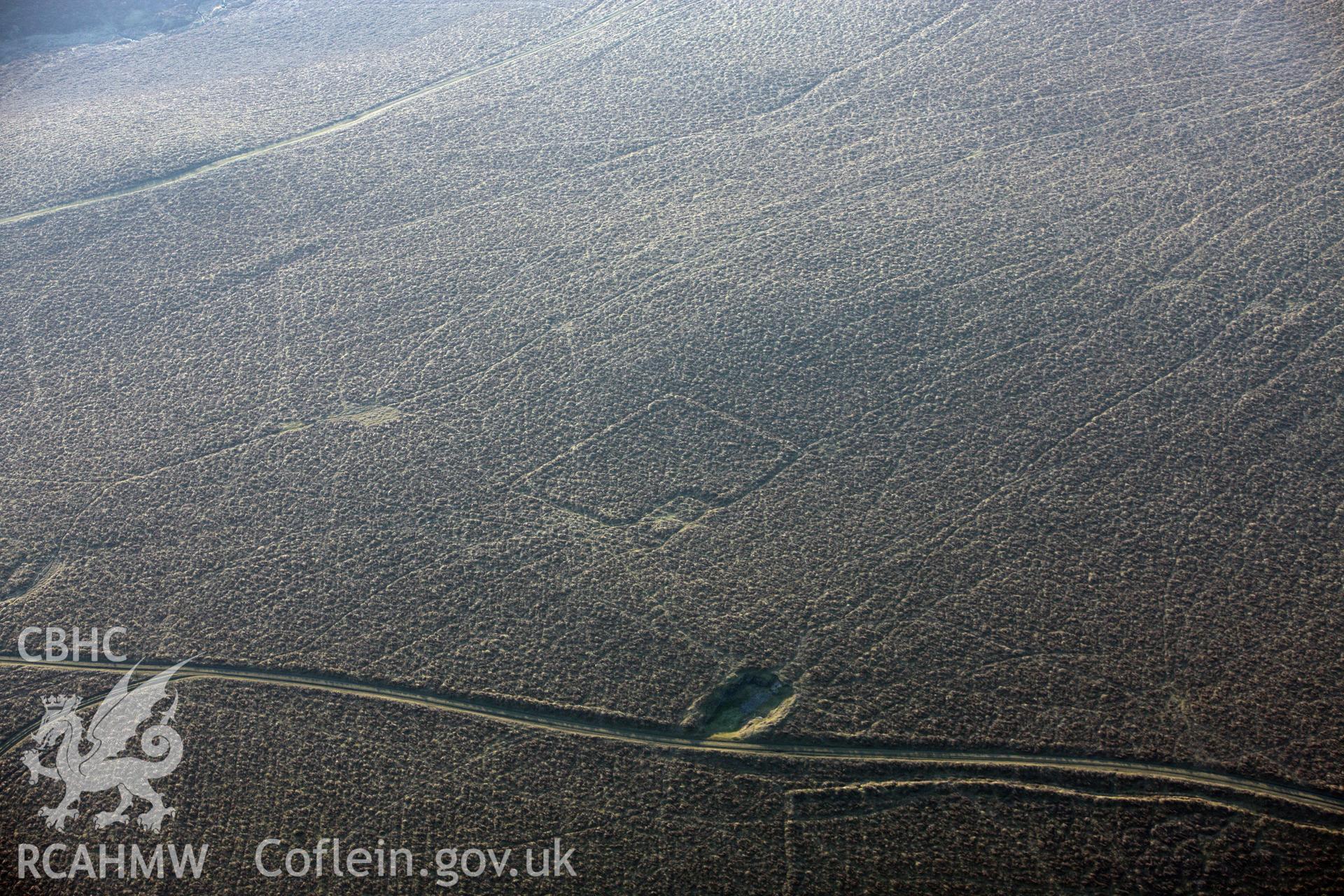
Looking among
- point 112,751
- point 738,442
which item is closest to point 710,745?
point 738,442

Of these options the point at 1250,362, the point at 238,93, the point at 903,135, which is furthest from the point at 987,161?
the point at 238,93

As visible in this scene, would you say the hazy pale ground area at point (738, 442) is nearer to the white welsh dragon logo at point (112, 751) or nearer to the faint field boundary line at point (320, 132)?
the faint field boundary line at point (320, 132)

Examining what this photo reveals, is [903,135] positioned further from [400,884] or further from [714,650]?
[400,884]

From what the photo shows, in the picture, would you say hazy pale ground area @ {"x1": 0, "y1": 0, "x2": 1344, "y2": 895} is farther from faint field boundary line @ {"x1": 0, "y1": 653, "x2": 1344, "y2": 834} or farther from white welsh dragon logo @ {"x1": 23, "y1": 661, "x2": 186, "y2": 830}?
white welsh dragon logo @ {"x1": 23, "y1": 661, "x2": 186, "y2": 830}

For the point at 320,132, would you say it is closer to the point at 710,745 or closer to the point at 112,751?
the point at 112,751

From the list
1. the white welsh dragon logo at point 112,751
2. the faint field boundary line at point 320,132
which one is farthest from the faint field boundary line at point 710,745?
the faint field boundary line at point 320,132

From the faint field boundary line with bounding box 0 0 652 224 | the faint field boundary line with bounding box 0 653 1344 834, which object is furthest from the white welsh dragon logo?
the faint field boundary line with bounding box 0 0 652 224
